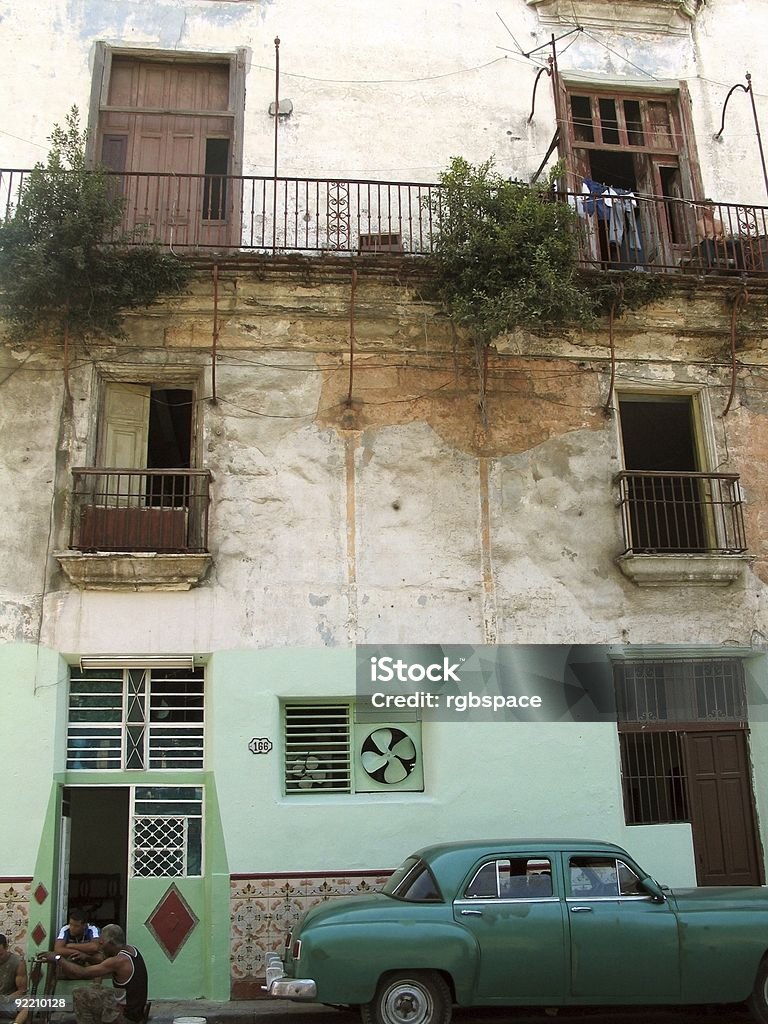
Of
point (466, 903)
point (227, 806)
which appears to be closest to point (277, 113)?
point (227, 806)

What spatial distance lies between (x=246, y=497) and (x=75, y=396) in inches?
88.9

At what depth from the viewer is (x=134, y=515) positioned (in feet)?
36.0

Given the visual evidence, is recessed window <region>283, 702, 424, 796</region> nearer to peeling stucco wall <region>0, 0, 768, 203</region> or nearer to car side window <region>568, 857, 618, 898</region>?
car side window <region>568, 857, 618, 898</region>

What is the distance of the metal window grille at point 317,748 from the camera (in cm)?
1073

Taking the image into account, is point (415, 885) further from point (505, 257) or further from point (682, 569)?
point (505, 257)

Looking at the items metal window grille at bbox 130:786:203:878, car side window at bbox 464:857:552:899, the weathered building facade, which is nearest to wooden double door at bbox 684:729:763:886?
the weathered building facade

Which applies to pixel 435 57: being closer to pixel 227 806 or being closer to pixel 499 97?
pixel 499 97

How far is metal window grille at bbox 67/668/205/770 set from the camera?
1066 centimetres

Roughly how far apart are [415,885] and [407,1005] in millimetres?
868

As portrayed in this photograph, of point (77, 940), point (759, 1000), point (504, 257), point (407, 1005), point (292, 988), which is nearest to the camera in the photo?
point (292, 988)

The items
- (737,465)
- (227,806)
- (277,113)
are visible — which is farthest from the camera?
(277,113)

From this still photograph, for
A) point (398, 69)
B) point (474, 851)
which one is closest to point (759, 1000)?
point (474, 851)

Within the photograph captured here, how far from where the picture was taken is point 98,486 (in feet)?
36.7

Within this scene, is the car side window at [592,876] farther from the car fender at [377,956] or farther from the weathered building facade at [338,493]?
the weathered building facade at [338,493]
